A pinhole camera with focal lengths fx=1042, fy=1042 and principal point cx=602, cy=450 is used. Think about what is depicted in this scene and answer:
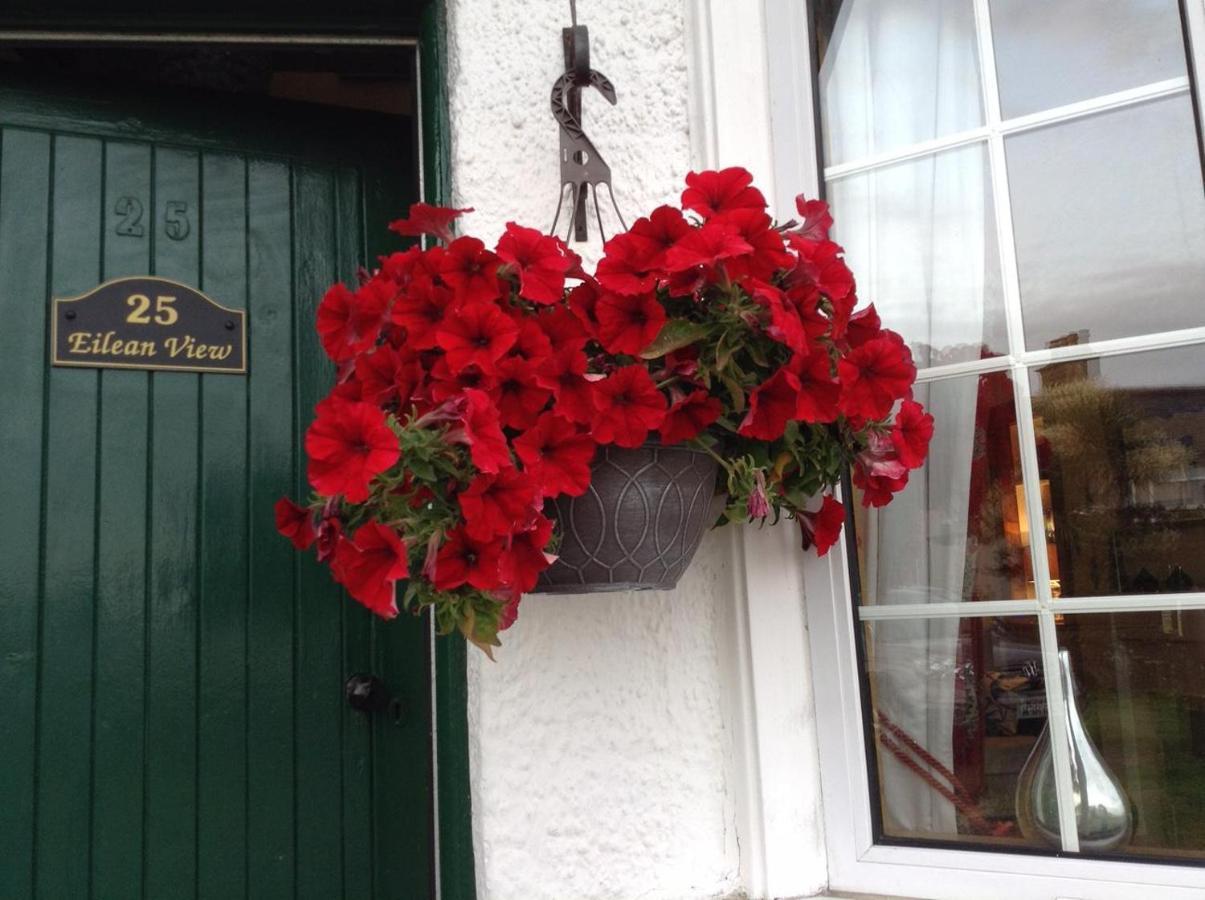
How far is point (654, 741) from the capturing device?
1729mm

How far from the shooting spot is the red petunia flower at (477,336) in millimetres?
1341

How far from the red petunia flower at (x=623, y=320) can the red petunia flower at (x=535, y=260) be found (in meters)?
0.07

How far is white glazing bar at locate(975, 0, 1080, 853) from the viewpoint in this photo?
1696 millimetres

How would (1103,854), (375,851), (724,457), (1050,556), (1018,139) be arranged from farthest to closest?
(375,851), (1018,139), (1050,556), (1103,854), (724,457)

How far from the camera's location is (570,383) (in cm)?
136

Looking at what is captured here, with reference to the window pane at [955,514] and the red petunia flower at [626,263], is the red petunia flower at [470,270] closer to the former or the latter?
the red petunia flower at [626,263]

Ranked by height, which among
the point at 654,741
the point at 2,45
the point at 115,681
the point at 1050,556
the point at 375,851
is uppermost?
the point at 2,45

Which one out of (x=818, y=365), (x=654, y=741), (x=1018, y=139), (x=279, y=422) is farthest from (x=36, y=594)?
(x=1018, y=139)

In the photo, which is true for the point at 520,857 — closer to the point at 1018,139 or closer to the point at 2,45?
the point at 1018,139

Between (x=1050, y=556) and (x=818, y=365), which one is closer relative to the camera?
(x=818, y=365)

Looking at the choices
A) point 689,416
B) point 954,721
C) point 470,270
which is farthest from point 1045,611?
point 470,270

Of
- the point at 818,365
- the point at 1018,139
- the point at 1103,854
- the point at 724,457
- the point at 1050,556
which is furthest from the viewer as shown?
the point at 1018,139

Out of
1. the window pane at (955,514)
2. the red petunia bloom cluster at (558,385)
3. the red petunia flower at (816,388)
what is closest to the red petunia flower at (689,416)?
the red petunia bloom cluster at (558,385)

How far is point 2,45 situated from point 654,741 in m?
1.73
